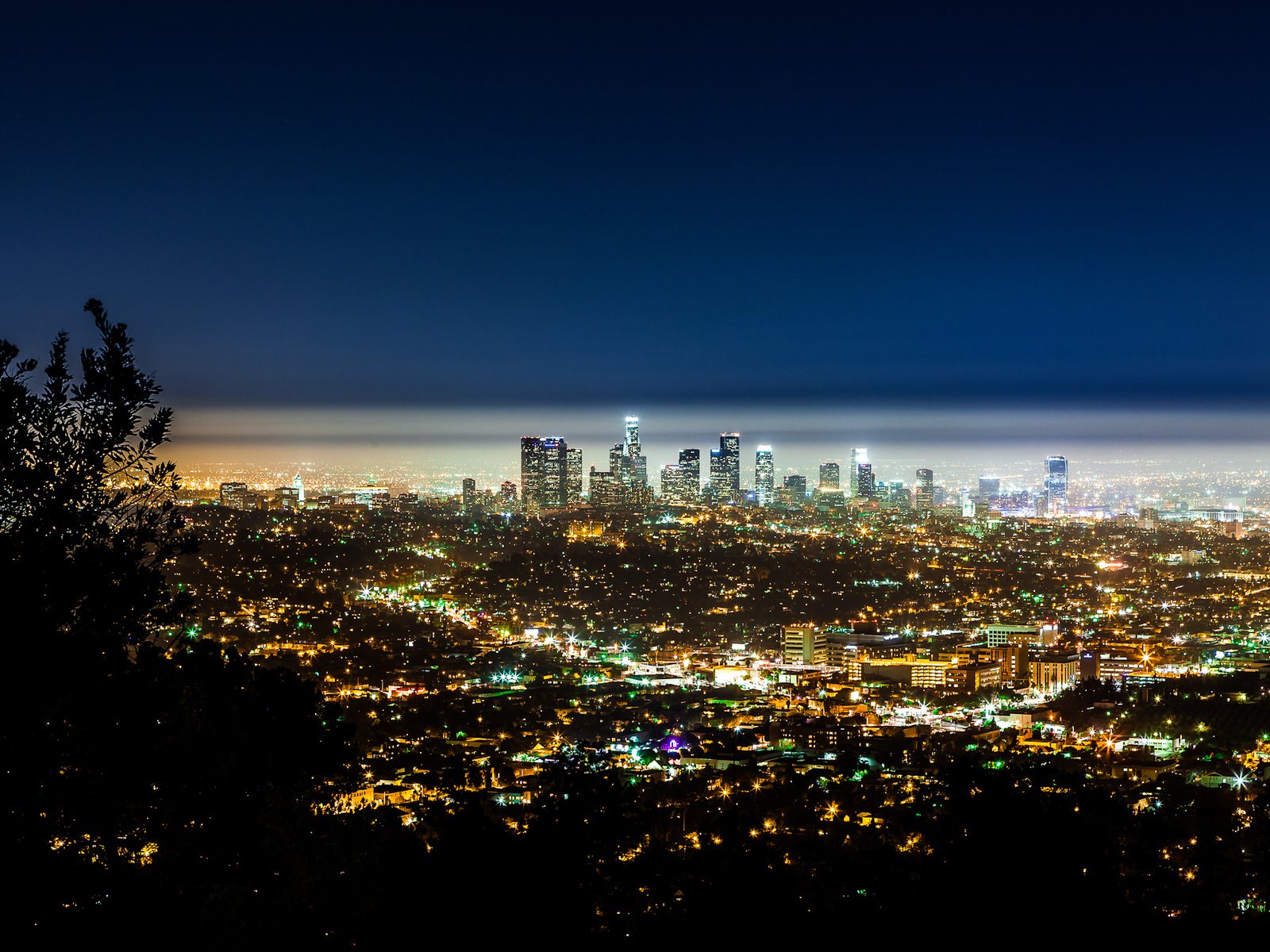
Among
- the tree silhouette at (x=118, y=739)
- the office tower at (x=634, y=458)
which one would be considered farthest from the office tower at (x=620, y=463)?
the tree silhouette at (x=118, y=739)

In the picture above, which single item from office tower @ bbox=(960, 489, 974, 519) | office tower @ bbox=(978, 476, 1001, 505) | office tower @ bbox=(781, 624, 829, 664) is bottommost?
office tower @ bbox=(781, 624, 829, 664)

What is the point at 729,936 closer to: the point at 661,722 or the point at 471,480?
the point at 661,722

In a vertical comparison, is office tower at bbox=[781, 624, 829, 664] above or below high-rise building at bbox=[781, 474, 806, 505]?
below

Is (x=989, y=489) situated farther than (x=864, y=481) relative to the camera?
Yes

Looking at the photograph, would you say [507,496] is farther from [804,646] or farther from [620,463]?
[804,646]

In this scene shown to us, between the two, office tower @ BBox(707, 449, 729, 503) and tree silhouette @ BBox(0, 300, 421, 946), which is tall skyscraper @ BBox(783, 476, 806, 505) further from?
tree silhouette @ BBox(0, 300, 421, 946)

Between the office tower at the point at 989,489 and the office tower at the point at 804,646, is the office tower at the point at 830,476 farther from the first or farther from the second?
the office tower at the point at 804,646

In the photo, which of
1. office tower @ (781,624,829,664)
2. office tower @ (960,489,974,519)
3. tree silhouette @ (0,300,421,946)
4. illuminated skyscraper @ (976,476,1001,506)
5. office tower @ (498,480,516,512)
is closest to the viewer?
tree silhouette @ (0,300,421,946)

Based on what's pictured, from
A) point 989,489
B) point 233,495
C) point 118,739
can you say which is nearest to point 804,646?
point 233,495

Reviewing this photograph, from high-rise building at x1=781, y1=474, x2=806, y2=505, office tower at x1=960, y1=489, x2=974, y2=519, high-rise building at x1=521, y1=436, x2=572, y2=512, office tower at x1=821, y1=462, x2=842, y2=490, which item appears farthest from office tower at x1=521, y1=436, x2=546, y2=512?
office tower at x1=960, y1=489, x2=974, y2=519
